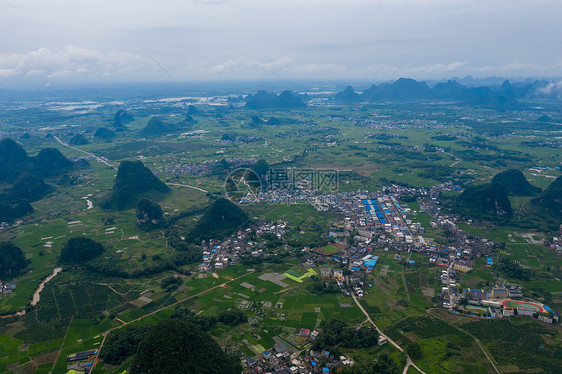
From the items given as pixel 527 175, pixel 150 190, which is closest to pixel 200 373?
pixel 150 190

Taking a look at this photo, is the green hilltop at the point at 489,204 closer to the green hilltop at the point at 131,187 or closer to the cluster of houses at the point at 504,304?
the cluster of houses at the point at 504,304

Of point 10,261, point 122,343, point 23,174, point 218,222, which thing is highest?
point 23,174

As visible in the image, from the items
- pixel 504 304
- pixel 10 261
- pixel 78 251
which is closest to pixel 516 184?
pixel 504 304

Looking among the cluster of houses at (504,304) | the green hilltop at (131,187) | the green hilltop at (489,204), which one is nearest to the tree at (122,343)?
the cluster of houses at (504,304)

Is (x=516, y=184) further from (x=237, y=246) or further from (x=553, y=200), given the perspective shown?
(x=237, y=246)

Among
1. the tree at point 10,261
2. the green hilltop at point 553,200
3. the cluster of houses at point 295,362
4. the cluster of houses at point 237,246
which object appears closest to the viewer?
the cluster of houses at point 295,362

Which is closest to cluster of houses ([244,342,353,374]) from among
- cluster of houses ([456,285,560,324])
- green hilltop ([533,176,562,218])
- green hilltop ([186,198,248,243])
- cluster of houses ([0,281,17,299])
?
cluster of houses ([456,285,560,324])

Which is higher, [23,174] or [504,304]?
[23,174]

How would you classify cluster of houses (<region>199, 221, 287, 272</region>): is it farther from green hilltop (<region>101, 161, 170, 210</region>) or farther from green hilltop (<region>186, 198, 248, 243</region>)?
green hilltop (<region>101, 161, 170, 210</region>)

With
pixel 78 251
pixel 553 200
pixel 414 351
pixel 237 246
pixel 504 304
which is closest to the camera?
pixel 414 351

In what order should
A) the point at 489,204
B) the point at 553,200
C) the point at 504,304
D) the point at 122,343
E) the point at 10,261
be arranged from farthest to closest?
the point at 553,200 → the point at 489,204 → the point at 10,261 → the point at 504,304 → the point at 122,343

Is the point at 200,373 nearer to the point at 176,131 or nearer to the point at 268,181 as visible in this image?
the point at 268,181
